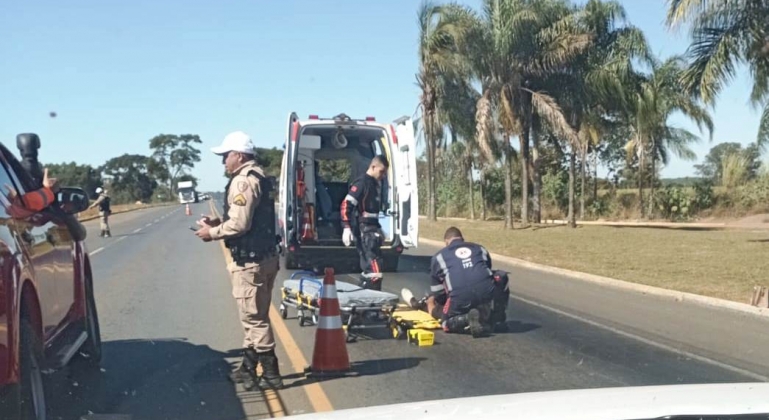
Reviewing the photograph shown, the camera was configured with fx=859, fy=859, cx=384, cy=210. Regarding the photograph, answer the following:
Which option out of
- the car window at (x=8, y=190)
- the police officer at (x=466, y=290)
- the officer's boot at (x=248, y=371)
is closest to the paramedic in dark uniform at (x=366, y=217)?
the police officer at (x=466, y=290)

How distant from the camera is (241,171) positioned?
6789 millimetres

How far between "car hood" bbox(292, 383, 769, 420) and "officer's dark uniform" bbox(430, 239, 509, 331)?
5.86m

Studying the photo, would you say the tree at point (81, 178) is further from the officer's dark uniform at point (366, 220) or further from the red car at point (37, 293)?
the red car at point (37, 293)

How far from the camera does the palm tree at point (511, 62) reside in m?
26.1

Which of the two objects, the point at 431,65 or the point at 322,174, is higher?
the point at 431,65

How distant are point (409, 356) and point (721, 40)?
14.5 m

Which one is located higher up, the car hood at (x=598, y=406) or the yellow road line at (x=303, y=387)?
the car hood at (x=598, y=406)

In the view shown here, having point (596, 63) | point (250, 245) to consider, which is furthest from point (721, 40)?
point (250, 245)

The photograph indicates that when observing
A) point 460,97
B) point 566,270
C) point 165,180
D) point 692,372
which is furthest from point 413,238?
point 165,180

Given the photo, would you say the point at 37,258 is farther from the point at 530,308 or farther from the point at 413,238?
the point at 413,238

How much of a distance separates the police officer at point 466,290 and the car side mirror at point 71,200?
13.5ft

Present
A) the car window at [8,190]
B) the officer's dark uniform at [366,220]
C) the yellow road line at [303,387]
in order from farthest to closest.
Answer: the officer's dark uniform at [366,220] < the yellow road line at [303,387] < the car window at [8,190]

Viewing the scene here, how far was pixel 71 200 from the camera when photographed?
6.16 metres

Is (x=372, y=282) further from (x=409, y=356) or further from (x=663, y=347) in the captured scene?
(x=663, y=347)
